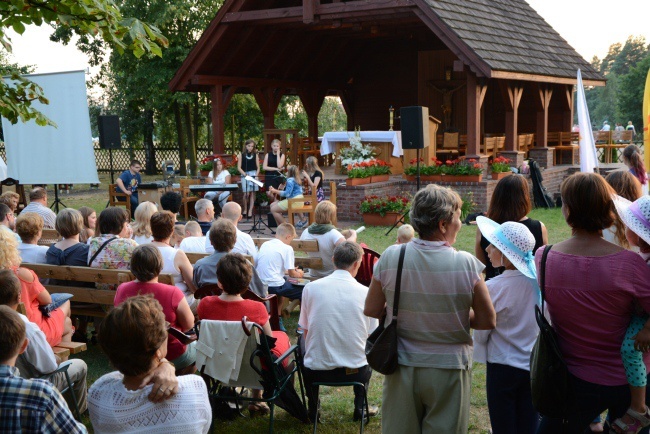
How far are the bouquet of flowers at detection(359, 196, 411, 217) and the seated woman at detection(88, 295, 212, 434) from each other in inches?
455

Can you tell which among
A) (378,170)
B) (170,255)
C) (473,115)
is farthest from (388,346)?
(473,115)

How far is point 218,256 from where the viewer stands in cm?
593

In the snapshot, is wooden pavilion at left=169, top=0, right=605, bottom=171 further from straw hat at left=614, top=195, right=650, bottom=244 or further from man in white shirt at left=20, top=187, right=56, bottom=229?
straw hat at left=614, top=195, right=650, bottom=244

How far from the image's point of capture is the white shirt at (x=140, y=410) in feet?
9.46

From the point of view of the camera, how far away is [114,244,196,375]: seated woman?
4820mm

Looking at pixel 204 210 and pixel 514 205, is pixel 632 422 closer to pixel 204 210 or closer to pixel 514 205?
pixel 514 205

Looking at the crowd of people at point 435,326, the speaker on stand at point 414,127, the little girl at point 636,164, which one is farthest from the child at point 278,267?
the speaker on stand at point 414,127

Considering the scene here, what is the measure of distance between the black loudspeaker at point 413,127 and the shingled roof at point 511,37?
2887 millimetres

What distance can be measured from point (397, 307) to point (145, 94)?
26.8 meters

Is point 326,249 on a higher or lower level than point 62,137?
lower

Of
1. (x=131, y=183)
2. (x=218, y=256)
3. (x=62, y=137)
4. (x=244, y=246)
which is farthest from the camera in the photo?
(x=131, y=183)

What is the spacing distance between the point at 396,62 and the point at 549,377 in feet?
67.8

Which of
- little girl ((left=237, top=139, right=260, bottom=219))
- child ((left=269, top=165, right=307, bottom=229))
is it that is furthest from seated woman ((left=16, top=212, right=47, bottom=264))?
little girl ((left=237, top=139, right=260, bottom=219))

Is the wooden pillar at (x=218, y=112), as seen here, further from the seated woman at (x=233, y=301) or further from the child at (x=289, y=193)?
the seated woman at (x=233, y=301)
